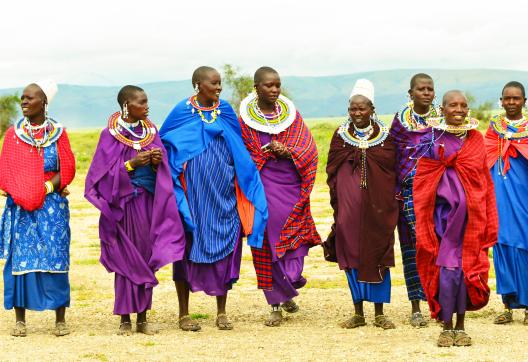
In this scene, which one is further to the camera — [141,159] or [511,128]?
[511,128]

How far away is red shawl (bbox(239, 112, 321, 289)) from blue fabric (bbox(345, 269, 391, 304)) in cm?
74

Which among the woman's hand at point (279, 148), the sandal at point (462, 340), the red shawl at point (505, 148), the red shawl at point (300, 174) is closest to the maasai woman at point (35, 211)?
the red shawl at point (300, 174)

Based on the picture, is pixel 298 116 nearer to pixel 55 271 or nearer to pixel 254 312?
pixel 254 312

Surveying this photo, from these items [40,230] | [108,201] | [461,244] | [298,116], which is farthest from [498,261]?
[40,230]

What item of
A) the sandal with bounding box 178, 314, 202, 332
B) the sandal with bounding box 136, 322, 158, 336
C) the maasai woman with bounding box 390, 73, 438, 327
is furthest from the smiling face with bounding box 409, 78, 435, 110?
the sandal with bounding box 136, 322, 158, 336

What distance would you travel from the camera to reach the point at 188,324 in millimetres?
9453

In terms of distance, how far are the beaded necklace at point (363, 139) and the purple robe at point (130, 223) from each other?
1.83 meters

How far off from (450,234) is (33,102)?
13.6 feet

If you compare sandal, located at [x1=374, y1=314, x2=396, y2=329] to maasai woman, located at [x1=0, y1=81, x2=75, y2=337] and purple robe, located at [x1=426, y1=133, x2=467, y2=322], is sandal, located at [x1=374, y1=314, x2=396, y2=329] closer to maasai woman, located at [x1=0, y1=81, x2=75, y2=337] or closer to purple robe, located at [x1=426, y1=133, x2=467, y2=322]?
purple robe, located at [x1=426, y1=133, x2=467, y2=322]

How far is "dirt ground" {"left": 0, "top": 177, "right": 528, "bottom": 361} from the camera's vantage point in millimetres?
8188

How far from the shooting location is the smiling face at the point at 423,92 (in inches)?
372

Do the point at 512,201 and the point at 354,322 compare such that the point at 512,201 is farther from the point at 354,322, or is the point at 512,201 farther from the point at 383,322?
the point at 354,322

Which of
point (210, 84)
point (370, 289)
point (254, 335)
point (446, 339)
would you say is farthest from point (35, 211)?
point (446, 339)

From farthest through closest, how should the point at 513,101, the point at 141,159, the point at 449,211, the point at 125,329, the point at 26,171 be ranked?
the point at 513,101 < the point at 125,329 < the point at 26,171 < the point at 141,159 < the point at 449,211
